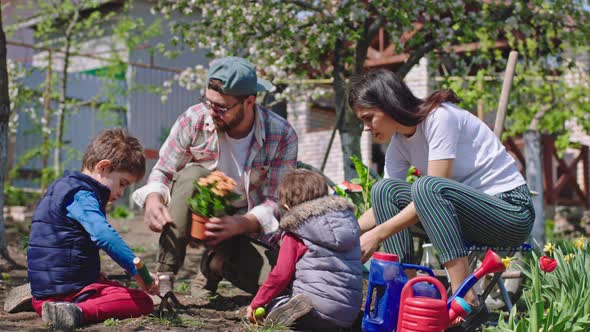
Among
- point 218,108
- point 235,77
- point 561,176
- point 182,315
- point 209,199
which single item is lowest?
point 561,176

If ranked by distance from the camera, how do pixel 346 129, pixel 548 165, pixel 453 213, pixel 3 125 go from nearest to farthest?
pixel 453 213
pixel 3 125
pixel 346 129
pixel 548 165

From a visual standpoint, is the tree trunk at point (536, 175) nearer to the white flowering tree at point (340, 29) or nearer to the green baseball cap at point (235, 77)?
the white flowering tree at point (340, 29)

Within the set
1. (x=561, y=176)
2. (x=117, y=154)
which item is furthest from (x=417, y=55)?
(x=561, y=176)

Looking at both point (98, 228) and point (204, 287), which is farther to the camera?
point (204, 287)

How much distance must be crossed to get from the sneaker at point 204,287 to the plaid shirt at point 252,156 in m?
0.43

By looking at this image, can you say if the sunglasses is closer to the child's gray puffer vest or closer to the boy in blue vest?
the boy in blue vest

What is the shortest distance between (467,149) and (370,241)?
0.58 meters

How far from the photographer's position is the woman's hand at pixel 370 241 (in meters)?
3.04

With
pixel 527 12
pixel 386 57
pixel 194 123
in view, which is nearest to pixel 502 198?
pixel 194 123

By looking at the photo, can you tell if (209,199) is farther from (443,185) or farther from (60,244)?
(443,185)

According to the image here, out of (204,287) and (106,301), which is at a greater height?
(106,301)

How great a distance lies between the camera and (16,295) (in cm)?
325

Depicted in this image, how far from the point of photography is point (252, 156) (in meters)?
3.68

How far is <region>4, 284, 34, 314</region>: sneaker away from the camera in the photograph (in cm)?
319
